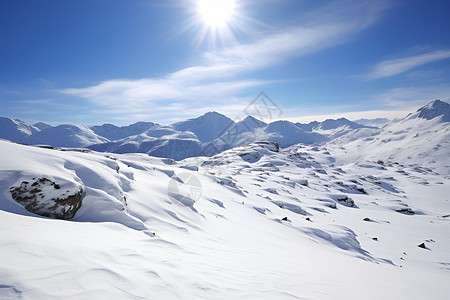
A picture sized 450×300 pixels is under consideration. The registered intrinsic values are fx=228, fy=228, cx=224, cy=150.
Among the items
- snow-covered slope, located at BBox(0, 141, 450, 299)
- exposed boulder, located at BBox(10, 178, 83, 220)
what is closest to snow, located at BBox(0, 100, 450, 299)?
snow-covered slope, located at BBox(0, 141, 450, 299)

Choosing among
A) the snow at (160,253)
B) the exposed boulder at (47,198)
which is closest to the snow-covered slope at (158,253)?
the snow at (160,253)

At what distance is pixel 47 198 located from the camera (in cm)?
747

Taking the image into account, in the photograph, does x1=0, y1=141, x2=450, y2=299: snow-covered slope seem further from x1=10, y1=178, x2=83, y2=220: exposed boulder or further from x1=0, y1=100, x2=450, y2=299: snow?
x1=10, y1=178, x2=83, y2=220: exposed boulder

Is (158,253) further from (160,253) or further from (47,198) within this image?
(47,198)

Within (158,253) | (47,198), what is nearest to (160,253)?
(158,253)

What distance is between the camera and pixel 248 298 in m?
4.71

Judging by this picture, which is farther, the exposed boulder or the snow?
the exposed boulder

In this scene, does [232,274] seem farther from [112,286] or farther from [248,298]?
[112,286]

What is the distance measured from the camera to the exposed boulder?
7102mm

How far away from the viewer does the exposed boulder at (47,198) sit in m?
7.10

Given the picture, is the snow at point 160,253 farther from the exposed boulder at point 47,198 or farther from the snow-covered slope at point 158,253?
the exposed boulder at point 47,198

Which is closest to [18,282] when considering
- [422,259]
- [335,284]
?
[335,284]

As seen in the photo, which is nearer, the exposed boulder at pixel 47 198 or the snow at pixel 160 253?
the snow at pixel 160 253

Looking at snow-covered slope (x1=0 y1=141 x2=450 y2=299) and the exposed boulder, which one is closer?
snow-covered slope (x1=0 y1=141 x2=450 y2=299)
